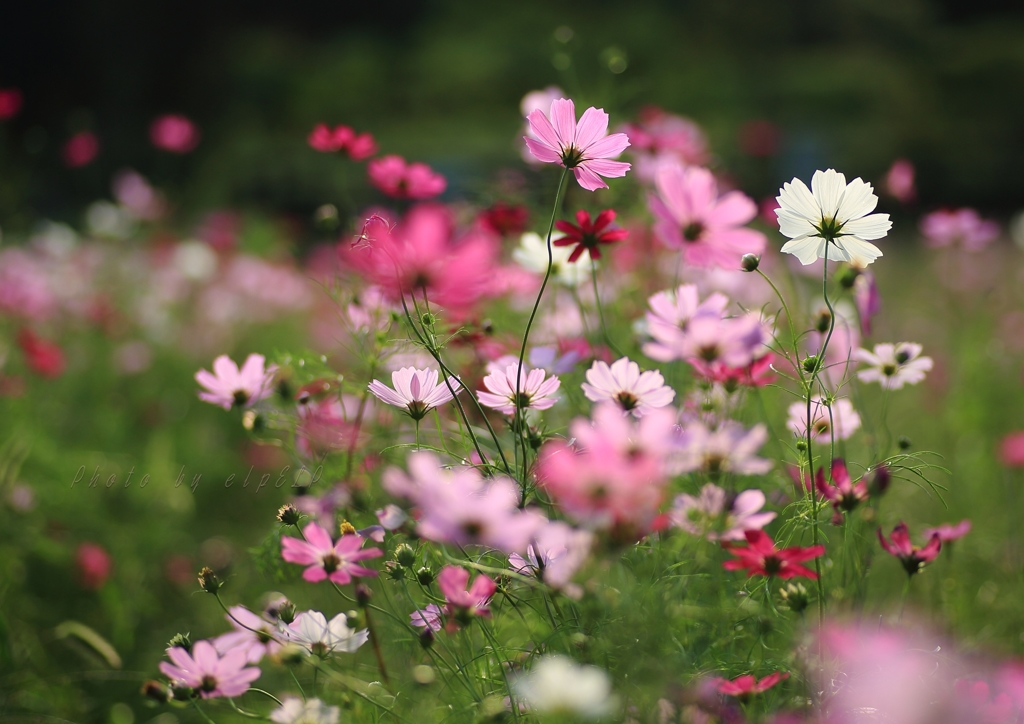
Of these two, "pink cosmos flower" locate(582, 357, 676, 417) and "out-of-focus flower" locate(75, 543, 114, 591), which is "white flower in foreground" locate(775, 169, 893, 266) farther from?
"out-of-focus flower" locate(75, 543, 114, 591)

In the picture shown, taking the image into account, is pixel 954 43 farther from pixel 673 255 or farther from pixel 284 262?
pixel 673 255

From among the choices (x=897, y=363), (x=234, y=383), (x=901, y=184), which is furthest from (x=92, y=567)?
(x=901, y=184)

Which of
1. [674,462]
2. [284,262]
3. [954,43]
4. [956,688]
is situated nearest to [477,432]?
[674,462]

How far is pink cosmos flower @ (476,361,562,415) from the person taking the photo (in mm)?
532

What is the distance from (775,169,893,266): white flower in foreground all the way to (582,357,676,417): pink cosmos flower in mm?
126

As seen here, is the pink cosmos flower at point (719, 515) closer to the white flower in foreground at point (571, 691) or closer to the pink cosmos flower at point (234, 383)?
the white flower in foreground at point (571, 691)

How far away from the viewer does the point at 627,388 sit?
535 mm

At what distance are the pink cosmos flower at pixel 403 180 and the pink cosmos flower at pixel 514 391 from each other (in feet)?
0.84

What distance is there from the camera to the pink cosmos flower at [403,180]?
714 mm

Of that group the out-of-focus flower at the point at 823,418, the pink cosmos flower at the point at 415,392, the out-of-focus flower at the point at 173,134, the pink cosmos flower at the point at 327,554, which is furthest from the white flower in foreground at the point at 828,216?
the out-of-focus flower at the point at 173,134

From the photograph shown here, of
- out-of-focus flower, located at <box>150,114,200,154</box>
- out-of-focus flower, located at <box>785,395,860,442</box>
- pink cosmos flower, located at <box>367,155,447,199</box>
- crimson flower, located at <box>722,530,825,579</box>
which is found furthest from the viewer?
out-of-focus flower, located at <box>150,114,200,154</box>

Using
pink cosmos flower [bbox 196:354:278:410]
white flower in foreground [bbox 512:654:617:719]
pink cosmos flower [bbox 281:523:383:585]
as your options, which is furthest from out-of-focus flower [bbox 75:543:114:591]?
white flower in foreground [bbox 512:654:617:719]

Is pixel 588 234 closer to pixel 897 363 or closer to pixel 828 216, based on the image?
pixel 828 216

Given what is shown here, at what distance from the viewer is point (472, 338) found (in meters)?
0.70
